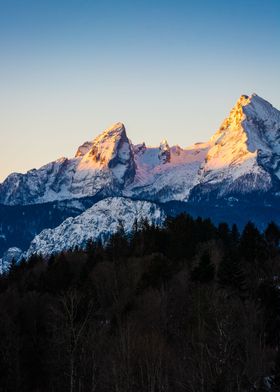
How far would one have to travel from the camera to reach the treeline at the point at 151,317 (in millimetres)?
Answer: 52750

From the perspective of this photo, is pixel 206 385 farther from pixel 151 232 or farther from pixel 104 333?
pixel 151 232

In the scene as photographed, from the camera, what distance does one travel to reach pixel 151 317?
242ft

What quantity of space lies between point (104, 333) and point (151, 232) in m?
45.8

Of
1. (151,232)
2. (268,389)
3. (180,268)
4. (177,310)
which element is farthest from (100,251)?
(268,389)

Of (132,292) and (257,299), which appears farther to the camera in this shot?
(132,292)

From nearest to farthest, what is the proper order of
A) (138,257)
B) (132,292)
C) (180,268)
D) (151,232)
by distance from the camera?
1. (132,292)
2. (180,268)
3. (138,257)
4. (151,232)

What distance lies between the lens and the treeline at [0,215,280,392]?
2077 inches

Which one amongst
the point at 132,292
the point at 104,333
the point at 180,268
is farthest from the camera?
the point at 180,268

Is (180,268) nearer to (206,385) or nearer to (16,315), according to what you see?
(16,315)

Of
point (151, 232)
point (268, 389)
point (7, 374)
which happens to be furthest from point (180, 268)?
point (268, 389)

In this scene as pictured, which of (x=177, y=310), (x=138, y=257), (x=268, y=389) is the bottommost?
(x=268, y=389)

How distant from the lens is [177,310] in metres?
75.8

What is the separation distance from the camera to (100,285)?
310 feet

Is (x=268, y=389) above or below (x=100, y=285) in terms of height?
below
